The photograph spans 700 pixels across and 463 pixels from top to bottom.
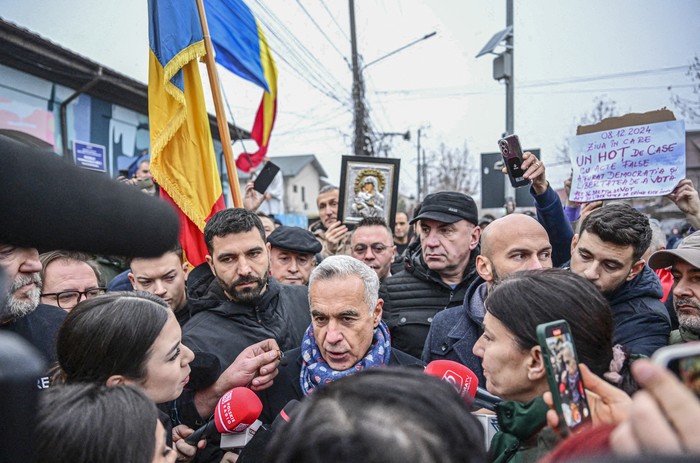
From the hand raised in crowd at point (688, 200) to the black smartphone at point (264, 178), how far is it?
3265 millimetres

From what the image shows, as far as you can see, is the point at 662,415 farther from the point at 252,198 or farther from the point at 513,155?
the point at 252,198

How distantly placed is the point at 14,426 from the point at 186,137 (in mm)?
3831

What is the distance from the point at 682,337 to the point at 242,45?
182 inches

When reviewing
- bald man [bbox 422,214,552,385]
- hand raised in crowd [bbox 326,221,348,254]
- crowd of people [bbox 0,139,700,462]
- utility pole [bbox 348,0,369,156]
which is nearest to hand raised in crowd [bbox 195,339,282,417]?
crowd of people [bbox 0,139,700,462]

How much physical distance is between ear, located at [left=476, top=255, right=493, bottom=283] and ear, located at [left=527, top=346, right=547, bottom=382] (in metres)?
1.38

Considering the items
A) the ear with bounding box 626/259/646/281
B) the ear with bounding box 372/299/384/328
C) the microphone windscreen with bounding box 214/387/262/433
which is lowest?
the microphone windscreen with bounding box 214/387/262/433

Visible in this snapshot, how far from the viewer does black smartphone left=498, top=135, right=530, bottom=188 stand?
132 inches

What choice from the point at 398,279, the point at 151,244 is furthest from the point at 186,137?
the point at 151,244

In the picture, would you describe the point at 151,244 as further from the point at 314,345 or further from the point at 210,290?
the point at 210,290

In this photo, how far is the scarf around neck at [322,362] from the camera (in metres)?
2.67

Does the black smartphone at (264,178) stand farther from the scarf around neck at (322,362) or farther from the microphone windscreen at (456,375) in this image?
the microphone windscreen at (456,375)

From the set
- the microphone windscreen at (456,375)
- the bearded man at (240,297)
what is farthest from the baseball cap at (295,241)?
the microphone windscreen at (456,375)

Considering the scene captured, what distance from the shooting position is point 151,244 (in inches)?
34.4

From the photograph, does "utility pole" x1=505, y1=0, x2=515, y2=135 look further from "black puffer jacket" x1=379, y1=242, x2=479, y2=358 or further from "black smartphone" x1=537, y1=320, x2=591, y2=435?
"black smartphone" x1=537, y1=320, x2=591, y2=435
